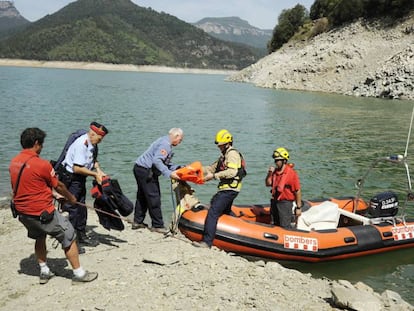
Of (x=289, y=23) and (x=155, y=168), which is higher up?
(x=289, y=23)

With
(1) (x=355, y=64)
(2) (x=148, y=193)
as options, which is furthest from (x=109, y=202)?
(1) (x=355, y=64)

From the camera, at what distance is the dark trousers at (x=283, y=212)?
7785 millimetres

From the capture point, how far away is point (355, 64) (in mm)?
48531

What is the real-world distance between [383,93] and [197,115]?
21.4 metres

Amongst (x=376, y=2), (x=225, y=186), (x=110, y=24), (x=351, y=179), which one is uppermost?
(x=110, y=24)

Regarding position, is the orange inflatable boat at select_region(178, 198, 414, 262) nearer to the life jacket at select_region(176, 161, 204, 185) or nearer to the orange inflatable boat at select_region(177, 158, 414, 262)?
the orange inflatable boat at select_region(177, 158, 414, 262)

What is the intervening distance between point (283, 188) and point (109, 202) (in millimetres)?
2934

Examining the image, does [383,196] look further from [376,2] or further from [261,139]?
[376,2]

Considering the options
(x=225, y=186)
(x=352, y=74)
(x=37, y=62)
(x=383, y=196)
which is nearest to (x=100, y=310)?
(x=225, y=186)

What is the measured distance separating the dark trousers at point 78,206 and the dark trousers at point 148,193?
983 mm

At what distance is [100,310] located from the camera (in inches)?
186

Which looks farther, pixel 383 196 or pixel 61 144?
pixel 61 144

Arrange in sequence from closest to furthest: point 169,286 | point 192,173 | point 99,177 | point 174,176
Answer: point 169,286 < point 99,177 < point 174,176 < point 192,173

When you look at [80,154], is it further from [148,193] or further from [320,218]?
[320,218]
